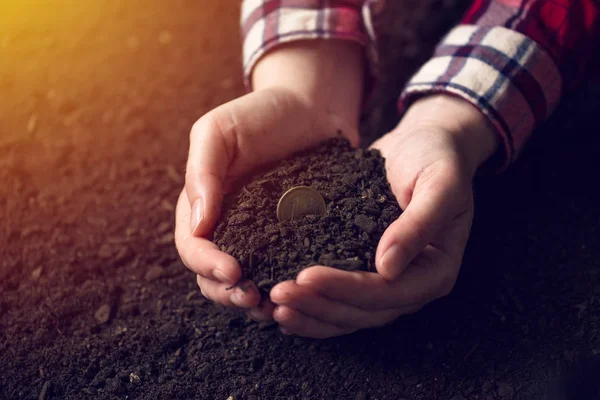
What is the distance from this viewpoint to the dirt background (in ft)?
5.56

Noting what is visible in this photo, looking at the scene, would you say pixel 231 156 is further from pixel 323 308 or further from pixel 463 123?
pixel 463 123

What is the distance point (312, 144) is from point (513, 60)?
2.36 feet

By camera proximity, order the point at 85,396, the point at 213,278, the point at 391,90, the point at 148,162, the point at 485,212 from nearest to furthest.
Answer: the point at 213,278 < the point at 85,396 < the point at 485,212 < the point at 148,162 < the point at 391,90

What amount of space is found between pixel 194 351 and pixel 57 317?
0.48m

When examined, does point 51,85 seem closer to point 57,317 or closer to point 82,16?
point 82,16

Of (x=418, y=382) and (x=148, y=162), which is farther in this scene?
(x=148, y=162)

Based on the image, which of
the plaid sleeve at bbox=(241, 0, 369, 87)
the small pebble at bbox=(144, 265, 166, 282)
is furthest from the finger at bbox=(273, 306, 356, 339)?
the plaid sleeve at bbox=(241, 0, 369, 87)

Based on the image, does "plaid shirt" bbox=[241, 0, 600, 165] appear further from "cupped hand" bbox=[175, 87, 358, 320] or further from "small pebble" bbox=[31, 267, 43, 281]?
"small pebble" bbox=[31, 267, 43, 281]

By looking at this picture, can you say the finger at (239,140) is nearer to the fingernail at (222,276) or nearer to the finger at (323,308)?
the fingernail at (222,276)

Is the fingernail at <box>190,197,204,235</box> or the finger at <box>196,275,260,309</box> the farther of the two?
the fingernail at <box>190,197,204,235</box>

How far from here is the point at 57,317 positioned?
192 cm

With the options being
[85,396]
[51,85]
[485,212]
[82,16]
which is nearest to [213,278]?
[85,396]

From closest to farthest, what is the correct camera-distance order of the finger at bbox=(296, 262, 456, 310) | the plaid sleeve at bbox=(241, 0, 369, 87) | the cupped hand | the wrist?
the finger at bbox=(296, 262, 456, 310)
the cupped hand
the wrist
the plaid sleeve at bbox=(241, 0, 369, 87)

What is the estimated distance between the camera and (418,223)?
149 cm
